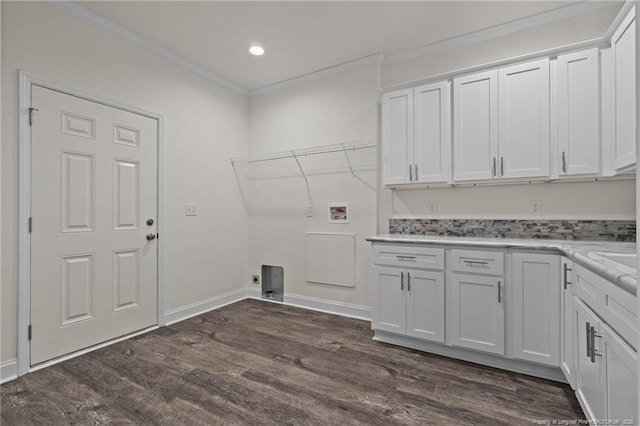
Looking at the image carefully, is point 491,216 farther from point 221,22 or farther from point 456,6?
point 221,22

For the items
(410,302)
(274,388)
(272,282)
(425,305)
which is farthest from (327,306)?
(274,388)

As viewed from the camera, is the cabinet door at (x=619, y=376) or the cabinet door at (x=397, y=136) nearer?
the cabinet door at (x=619, y=376)

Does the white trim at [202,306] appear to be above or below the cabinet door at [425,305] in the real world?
below

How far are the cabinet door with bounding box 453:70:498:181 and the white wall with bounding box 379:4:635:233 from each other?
299 millimetres

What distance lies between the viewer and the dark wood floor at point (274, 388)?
5.76 feet

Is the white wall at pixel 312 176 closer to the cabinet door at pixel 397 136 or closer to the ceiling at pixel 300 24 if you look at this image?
the cabinet door at pixel 397 136

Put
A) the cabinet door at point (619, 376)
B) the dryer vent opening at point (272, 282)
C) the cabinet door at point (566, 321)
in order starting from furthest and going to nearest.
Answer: the dryer vent opening at point (272, 282)
the cabinet door at point (566, 321)
the cabinet door at point (619, 376)

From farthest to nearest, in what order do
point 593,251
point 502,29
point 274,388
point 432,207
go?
point 432,207 < point 502,29 < point 274,388 < point 593,251

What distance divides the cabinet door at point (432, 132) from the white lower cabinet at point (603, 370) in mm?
1416

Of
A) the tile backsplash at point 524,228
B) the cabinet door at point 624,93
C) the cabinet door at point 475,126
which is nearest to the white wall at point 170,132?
the tile backsplash at point 524,228

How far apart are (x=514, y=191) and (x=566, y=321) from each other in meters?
1.16

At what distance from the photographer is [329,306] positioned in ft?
11.8

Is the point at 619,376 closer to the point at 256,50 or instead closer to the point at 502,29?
the point at 502,29

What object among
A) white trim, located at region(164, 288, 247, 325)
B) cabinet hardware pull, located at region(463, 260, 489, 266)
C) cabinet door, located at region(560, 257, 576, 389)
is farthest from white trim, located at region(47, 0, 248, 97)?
cabinet door, located at region(560, 257, 576, 389)
